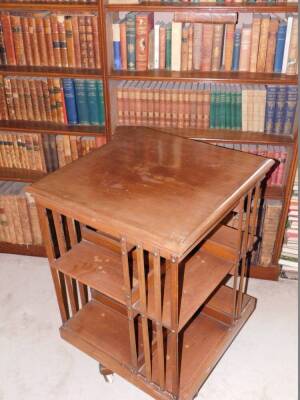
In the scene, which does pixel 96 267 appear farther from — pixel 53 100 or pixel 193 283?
pixel 53 100

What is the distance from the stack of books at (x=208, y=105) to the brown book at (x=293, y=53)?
0.28 feet

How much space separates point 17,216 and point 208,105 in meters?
1.37

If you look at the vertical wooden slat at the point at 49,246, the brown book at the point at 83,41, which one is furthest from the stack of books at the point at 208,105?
the vertical wooden slat at the point at 49,246

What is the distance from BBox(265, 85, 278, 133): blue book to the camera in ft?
7.30

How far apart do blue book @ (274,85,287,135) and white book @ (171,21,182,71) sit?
1.73 ft

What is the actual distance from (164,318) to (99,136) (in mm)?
1221

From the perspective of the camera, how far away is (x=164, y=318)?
1.56 m

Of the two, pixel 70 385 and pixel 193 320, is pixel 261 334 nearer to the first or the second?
pixel 193 320

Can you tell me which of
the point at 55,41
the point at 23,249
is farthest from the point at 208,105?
the point at 23,249

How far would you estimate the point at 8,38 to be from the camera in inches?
90.7

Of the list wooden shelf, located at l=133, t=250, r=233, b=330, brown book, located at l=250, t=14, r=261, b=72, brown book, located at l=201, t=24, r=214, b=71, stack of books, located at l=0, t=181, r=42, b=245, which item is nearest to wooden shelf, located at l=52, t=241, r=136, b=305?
wooden shelf, located at l=133, t=250, r=233, b=330

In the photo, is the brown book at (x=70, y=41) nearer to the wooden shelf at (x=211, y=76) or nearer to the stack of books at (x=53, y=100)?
the stack of books at (x=53, y=100)

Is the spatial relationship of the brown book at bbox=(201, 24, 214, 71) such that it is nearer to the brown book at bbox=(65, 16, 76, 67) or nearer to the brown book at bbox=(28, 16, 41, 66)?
the brown book at bbox=(65, 16, 76, 67)

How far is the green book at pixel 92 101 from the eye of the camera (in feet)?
7.71
